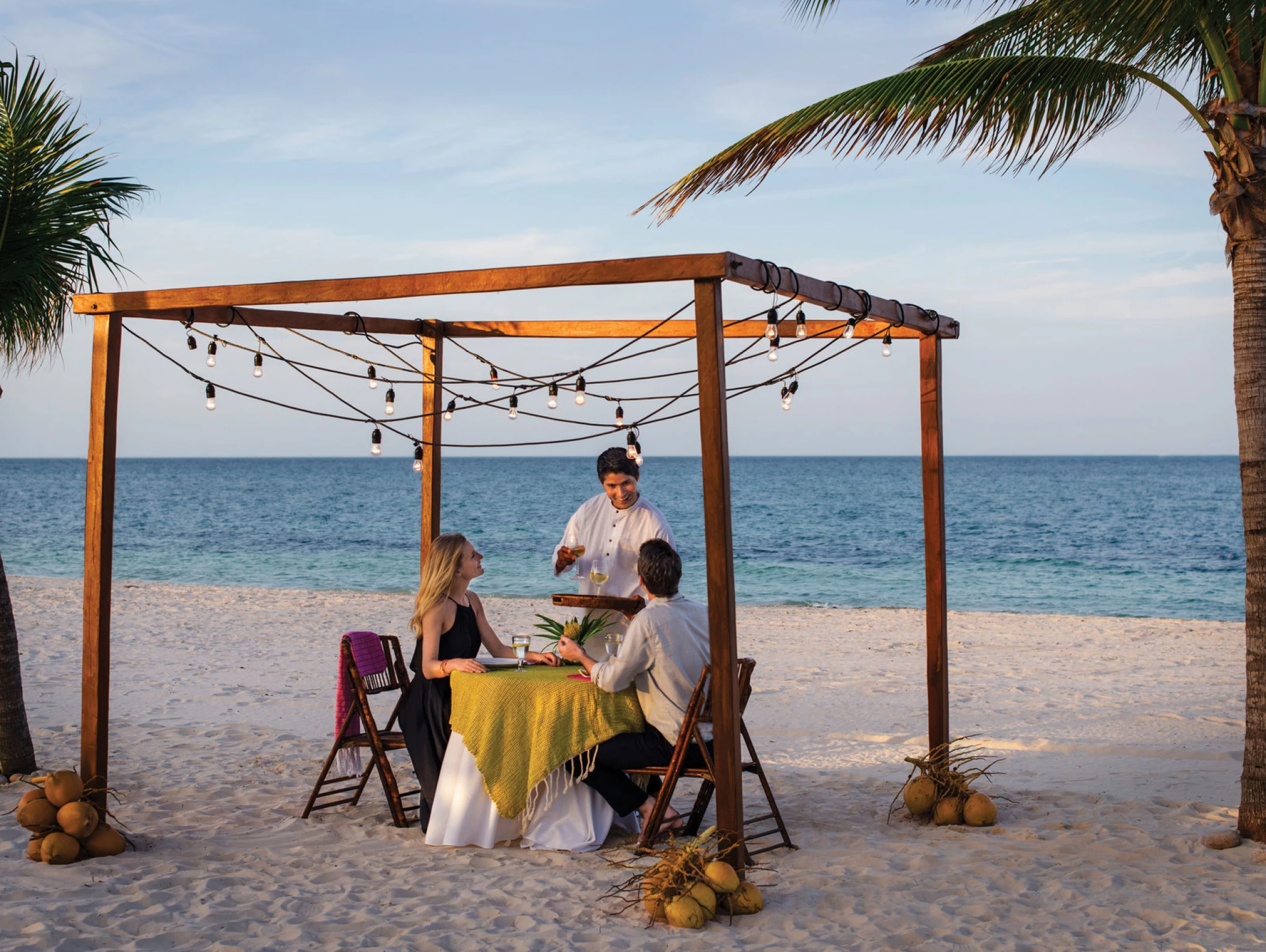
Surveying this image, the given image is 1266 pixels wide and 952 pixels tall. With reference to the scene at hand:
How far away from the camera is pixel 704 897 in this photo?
354 cm

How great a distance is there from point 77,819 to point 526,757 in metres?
1.68

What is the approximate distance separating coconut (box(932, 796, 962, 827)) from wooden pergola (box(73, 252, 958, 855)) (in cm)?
48

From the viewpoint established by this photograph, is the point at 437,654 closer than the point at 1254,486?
No

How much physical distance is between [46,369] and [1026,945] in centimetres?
542

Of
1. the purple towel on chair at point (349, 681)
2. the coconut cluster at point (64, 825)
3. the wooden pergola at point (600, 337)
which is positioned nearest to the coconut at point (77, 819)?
the coconut cluster at point (64, 825)

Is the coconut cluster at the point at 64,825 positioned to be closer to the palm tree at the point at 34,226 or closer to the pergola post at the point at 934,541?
the palm tree at the point at 34,226

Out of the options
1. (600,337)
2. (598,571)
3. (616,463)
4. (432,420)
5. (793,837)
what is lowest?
(793,837)

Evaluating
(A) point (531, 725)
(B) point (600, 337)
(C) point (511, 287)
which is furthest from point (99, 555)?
(B) point (600, 337)

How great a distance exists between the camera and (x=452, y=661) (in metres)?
4.53

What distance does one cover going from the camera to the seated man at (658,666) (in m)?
4.17

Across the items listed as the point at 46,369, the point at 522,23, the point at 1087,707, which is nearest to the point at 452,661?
the point at 46,369

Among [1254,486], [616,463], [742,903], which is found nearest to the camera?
[742,903]

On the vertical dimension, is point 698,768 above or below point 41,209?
below

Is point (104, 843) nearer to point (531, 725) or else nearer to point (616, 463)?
point (531, 725)
